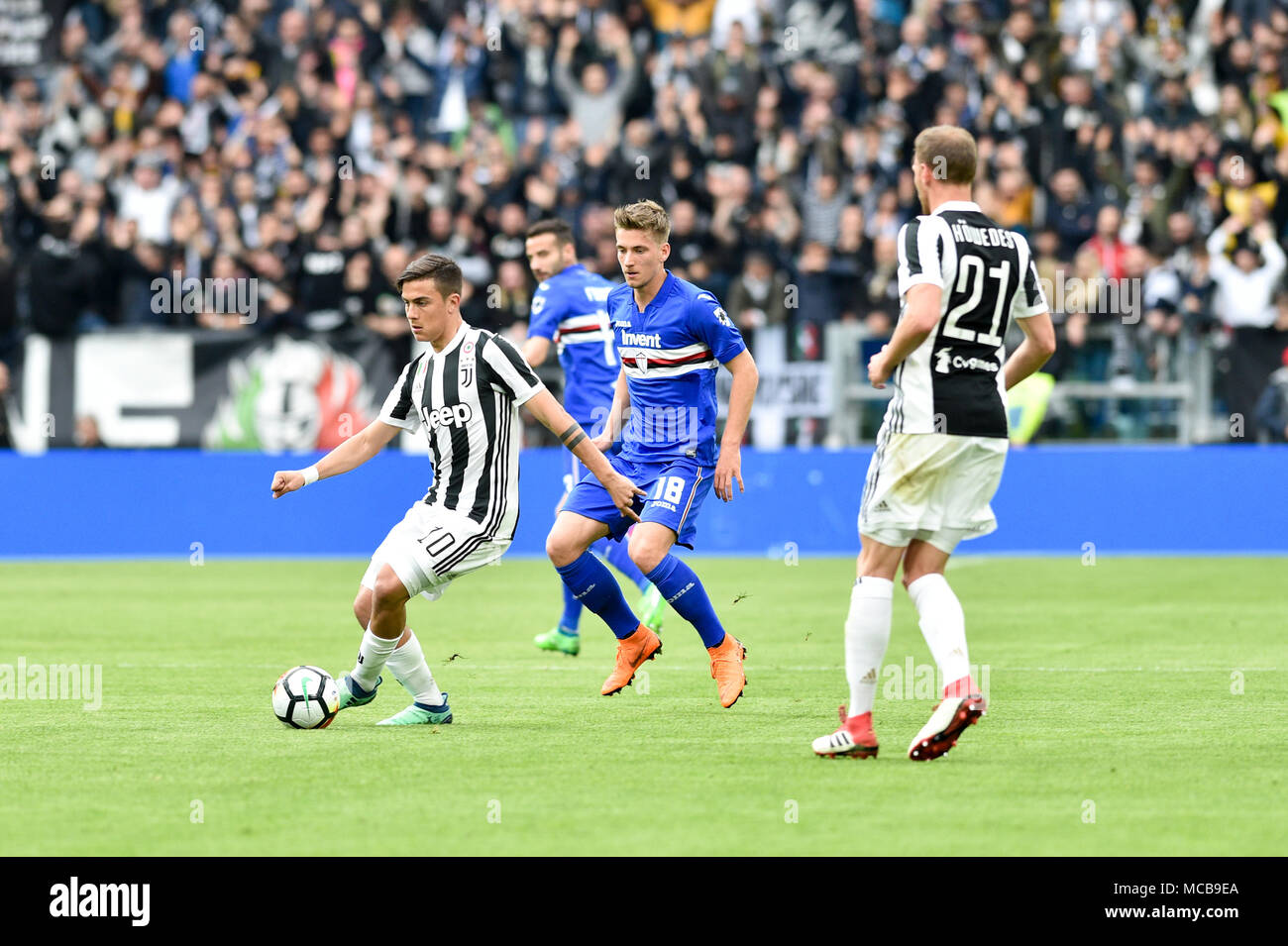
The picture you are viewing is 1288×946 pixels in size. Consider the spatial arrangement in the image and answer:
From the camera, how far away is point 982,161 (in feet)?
68.3

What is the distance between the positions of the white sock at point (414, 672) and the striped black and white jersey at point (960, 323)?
7.89 feet

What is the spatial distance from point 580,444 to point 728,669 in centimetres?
146

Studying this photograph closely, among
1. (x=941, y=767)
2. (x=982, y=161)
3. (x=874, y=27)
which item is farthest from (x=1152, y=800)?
(x=874, y=27)

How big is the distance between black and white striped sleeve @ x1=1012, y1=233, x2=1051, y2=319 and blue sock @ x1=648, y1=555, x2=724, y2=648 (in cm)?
229

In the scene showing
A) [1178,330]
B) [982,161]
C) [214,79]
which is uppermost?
[214,79]

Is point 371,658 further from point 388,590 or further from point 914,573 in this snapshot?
point 914,573

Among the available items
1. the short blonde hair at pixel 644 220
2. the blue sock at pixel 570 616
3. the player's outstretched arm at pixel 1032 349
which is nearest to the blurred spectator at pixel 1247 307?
the blue sock at pixel 570 616

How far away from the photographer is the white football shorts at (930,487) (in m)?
7.30

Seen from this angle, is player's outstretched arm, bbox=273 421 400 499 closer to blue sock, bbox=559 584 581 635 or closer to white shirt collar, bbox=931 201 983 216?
white shirt collar, bbox=931 201 983 216

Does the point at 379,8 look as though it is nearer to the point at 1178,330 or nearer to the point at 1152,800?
the point at 1178,330

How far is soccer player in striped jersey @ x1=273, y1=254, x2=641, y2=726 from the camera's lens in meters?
8.25

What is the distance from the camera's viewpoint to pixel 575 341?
12102mm

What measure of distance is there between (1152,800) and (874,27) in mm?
17070

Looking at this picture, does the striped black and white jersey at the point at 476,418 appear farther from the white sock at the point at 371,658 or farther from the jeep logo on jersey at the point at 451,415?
the white sock at the point at 371,658
